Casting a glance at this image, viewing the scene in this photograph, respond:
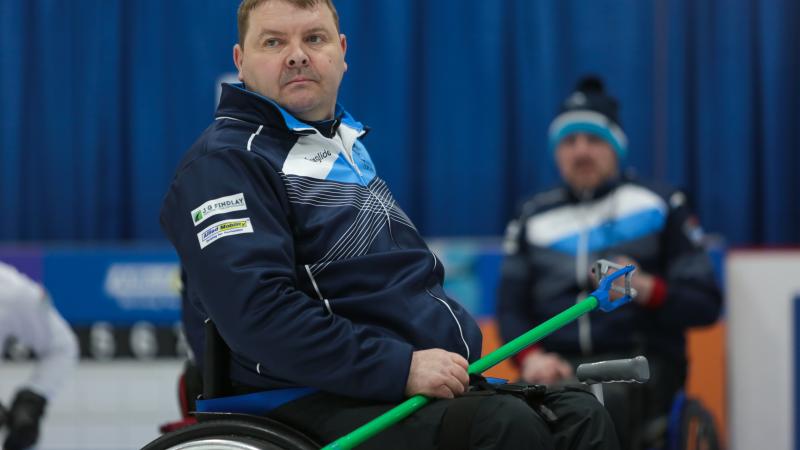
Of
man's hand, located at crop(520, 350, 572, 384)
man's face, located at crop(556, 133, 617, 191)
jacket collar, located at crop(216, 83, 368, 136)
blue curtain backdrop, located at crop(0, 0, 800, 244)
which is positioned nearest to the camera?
jacket collar, located at crop(216, 83, 368, 136)

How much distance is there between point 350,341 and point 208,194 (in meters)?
0.32

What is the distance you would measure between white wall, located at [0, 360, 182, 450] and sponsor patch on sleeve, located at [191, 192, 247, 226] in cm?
228

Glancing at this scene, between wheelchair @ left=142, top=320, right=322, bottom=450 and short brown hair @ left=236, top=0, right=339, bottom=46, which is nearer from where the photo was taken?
wheelchair @ left=142, top=320, right=322, bottom=450

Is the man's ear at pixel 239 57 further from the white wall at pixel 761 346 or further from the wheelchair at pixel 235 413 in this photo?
the white wall at pixel 761 346

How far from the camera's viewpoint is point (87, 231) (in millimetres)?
4625

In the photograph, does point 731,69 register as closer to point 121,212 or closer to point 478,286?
point 478,286

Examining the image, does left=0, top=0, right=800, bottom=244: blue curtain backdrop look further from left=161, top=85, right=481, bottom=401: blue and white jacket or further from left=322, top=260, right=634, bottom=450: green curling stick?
left=322, top=260, right=634, bottom=450: green curling stick

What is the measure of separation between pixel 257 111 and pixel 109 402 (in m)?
2.30

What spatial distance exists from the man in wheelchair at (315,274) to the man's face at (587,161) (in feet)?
4.52

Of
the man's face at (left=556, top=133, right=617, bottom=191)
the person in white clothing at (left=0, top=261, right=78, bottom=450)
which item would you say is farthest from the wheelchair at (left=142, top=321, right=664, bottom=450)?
the man's face at (left=556, top=133, right=617, bottom=191)

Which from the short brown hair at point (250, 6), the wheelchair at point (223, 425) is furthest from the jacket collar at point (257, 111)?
the wheelchair at point (223, 425)

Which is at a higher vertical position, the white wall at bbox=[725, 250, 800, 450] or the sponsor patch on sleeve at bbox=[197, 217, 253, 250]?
the sponsor patch on sleeve at bbox=[197, 217, 253, 250]

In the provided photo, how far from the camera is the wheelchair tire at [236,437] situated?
1.67m

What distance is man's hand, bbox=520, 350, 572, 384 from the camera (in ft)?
9.59
